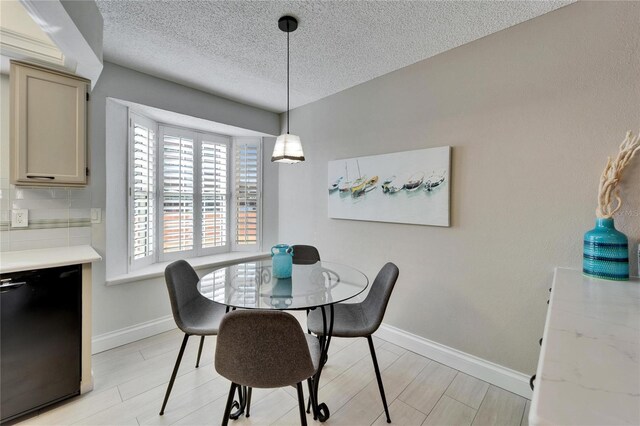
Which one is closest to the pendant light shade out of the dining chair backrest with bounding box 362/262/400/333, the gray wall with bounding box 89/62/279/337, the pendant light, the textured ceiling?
the pendant light

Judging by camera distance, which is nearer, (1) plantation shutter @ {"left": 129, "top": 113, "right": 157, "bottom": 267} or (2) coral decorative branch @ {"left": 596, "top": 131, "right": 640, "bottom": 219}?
(2) coral decorative branch @ {"left": 596, "top": 131, "right": 640, "bottom": 219}

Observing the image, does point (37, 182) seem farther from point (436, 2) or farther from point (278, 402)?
point (436, 2)

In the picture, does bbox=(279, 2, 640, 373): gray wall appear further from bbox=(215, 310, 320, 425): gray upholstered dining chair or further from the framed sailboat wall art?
bbox=(215, 310, 320, 425): gray upholstered dining chair

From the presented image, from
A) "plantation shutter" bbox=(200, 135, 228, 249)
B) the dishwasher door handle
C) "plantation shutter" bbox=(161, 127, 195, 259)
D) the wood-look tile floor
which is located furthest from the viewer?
"plantation shutter" bbox=(200, 135, 228, 249)

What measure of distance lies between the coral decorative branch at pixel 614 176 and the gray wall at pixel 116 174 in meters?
3.29

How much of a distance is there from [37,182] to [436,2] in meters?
2.78

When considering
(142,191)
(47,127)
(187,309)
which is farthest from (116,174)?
(187,309)

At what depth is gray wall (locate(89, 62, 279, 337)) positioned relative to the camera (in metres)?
2.33

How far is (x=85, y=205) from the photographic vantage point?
2.26 meters

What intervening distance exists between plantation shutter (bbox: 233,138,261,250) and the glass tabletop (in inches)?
55.9

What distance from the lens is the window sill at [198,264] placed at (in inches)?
98.7

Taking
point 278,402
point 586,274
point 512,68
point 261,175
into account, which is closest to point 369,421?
point 278,402

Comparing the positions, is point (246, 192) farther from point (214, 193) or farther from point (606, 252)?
point (606, 252)

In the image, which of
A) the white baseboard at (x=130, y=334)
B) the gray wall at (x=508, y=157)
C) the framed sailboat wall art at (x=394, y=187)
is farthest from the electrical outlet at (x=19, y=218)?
the gray wall at (x=508, y=157)
